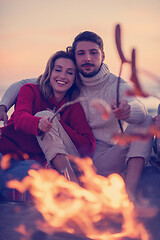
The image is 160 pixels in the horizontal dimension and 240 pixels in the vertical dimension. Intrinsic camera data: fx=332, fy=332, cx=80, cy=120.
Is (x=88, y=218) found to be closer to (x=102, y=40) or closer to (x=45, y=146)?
(x=45, y=146)

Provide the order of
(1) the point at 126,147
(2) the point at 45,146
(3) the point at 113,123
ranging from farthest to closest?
(3) the point at 113,123 < (1) the point at 126,147 < (2) the point at 45,146

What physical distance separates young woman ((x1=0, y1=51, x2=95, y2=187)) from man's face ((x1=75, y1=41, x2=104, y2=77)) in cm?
6

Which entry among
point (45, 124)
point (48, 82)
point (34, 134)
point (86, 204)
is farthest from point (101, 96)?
point (86, 204)

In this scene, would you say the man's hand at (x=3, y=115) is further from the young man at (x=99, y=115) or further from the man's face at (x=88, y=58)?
the man's face at (x=88, y=58)

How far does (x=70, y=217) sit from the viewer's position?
1.99 metres

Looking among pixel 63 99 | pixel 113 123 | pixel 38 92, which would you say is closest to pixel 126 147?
pixel 113 123

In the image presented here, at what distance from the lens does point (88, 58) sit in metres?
2.54

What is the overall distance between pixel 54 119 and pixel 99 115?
0.47m

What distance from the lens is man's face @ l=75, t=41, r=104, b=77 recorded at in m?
2.56

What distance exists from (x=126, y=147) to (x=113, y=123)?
252mm

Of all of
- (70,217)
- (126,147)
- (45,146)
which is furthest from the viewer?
(126,147)

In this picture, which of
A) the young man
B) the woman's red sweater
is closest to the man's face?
the young man

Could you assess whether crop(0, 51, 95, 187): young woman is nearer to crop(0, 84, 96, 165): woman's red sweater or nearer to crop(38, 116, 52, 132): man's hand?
crop(0, 84, 96, 165): woman's red sweater

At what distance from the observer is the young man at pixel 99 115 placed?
2.33 metres
